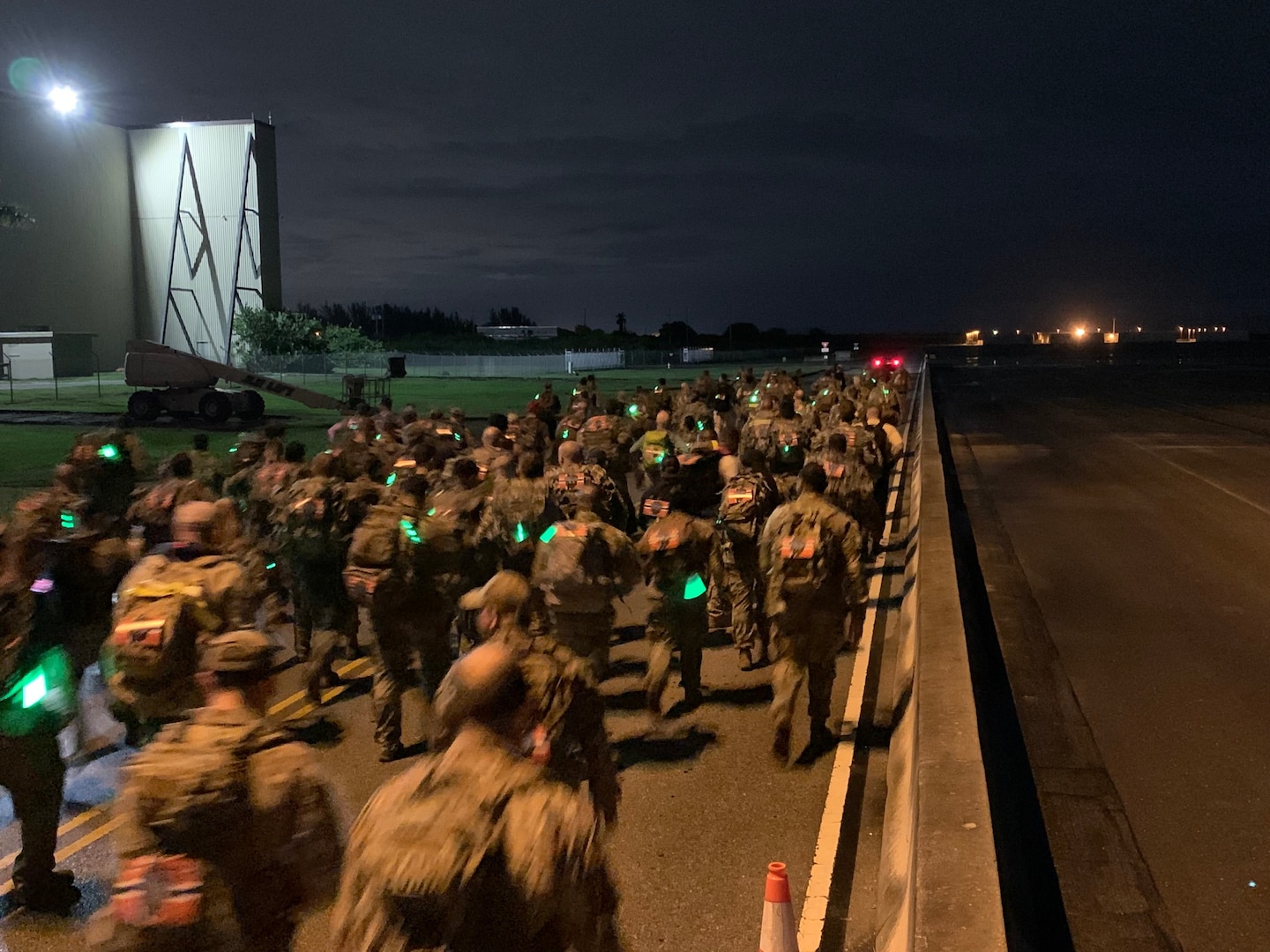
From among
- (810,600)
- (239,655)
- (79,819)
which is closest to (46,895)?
(79,819)

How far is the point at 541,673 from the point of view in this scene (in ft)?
10.5

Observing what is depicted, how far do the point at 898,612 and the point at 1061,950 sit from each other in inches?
223

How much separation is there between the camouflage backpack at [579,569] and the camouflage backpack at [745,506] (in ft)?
6.95

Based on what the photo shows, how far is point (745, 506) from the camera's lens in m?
8.58

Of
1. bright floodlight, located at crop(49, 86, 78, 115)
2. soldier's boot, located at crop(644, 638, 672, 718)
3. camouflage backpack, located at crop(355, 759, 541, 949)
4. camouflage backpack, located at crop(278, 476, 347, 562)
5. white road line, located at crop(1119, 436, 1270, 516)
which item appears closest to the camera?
camouflage backpack, located at crop(355, 759, 541, 949)

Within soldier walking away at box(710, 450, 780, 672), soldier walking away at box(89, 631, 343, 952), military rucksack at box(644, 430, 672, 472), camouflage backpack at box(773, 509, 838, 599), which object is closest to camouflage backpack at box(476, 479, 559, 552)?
soldier walking away at box(710, 450, 780, 672)

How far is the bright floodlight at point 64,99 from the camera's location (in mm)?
61875

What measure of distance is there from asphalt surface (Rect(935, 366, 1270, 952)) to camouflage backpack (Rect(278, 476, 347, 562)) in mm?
5214

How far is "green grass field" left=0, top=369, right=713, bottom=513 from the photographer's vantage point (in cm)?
2153

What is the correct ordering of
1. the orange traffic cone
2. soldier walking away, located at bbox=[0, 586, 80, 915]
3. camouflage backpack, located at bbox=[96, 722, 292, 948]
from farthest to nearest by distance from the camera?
soldier walking away, located at bbox=[0, 586, 80, 915]
the orange traffic cone
camouflage backpack, located at bbox=[96, 722, 292, 948]

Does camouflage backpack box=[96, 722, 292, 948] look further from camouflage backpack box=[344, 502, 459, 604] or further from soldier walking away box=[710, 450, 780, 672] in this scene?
soldier walking away box=[710, 450, 780, 672]

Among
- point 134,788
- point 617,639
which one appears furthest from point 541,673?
point 617,639

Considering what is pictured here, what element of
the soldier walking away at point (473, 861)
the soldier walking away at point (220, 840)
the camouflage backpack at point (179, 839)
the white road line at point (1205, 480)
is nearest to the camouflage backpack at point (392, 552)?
the soldier walking away at point (220, 840)

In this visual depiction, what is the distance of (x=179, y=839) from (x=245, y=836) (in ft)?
0.57
